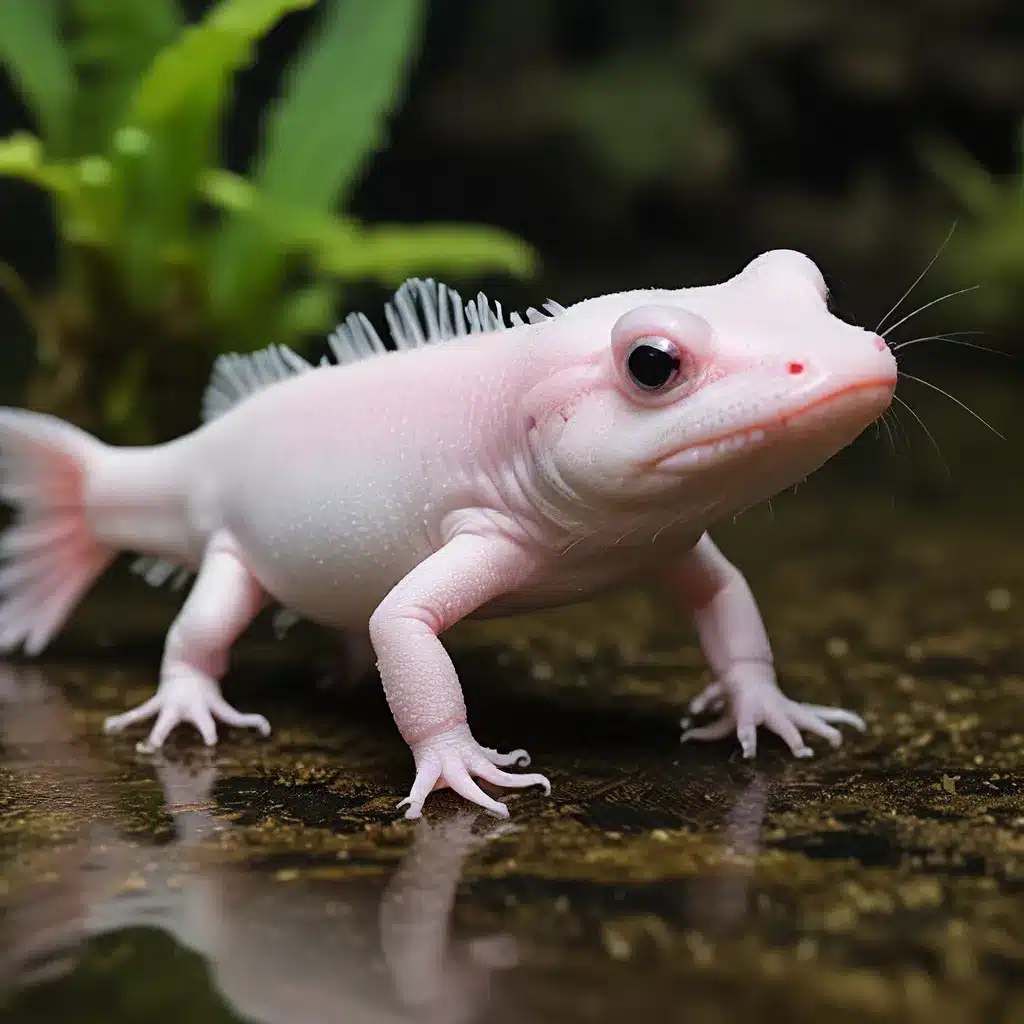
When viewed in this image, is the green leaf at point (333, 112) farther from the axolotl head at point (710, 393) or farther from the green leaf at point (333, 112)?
the axolotl head at point (710, 393)

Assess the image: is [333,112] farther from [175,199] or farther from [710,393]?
[710,393]

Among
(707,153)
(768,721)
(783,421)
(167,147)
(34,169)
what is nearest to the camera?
(783,421)

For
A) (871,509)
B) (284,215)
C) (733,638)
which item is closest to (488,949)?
(733,638)

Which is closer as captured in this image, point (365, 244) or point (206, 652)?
point (206, 652)

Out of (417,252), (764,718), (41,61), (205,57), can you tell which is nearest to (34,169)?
(205,57)

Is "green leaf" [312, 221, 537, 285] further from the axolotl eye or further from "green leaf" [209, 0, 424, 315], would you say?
the axolotl eye

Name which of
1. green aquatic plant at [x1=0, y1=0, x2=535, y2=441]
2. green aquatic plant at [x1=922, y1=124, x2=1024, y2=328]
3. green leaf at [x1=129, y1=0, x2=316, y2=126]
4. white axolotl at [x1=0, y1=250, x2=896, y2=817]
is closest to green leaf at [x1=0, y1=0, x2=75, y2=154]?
green aquatic plant at [x1=0, y1=0, x2=535, y2=441]
